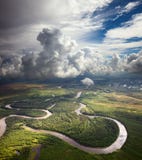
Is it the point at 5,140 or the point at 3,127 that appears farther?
the point at 3,127

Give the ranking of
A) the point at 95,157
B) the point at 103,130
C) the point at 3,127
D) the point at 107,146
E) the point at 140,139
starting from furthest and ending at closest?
the point at 3,127 → the point at 103,130 → the point at 140,139 → the point at 107,146 → the point at 95,157

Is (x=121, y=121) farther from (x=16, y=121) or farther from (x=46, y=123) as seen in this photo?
(x=16, y=121)

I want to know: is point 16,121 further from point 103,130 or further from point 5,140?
point 103,130

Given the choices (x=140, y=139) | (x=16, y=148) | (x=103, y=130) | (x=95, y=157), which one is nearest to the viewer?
(x=95, y=157)

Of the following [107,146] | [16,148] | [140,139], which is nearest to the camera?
[16,148]

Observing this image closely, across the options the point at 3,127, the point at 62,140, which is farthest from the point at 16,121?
the point at 62,140

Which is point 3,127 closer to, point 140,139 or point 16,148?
point 16,148

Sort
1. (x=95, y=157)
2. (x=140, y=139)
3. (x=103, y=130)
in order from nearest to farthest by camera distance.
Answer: (x=95, y=157), (x=140, y=139), (x=103, y=130)

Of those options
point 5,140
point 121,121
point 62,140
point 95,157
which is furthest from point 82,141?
point 121,121

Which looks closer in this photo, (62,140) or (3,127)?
(62,140)
